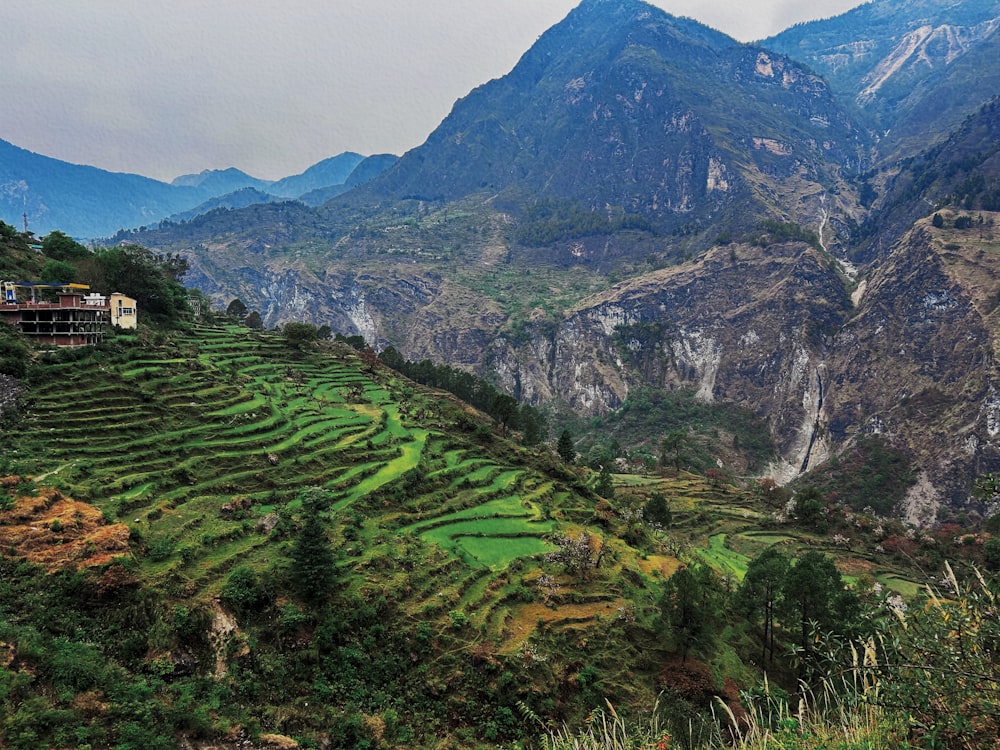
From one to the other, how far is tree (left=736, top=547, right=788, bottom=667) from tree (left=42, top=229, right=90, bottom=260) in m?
66.5

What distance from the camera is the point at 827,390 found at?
365 ft

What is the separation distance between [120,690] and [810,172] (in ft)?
764

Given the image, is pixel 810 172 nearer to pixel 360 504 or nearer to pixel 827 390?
pixel 827 390

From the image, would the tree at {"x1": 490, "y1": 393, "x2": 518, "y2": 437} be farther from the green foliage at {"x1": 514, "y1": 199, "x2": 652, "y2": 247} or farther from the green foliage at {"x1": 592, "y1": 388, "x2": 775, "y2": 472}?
the green foliage at {"x1": 514, "y1": 199, "x2": 652, "y2": 247}

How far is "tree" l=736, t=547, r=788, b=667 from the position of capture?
27000 millimetres

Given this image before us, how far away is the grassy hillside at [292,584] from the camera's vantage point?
1492cm

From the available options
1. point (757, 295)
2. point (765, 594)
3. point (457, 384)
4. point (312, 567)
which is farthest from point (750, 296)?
point (312, 567)

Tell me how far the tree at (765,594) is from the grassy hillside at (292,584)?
1.15 m

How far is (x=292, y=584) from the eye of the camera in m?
19.6

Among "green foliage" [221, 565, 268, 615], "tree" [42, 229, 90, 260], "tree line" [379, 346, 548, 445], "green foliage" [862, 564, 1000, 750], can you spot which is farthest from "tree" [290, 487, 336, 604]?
"tree" [42, 229, 90, 260]

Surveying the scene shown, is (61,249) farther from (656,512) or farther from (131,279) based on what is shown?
(656,512)

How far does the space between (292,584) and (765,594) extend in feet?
79.5

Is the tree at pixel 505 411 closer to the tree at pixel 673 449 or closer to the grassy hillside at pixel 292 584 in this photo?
the grassy hillside at pixel 292 584

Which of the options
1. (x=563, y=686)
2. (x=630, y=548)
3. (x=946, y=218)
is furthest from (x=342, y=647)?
(x=946, y=218)
